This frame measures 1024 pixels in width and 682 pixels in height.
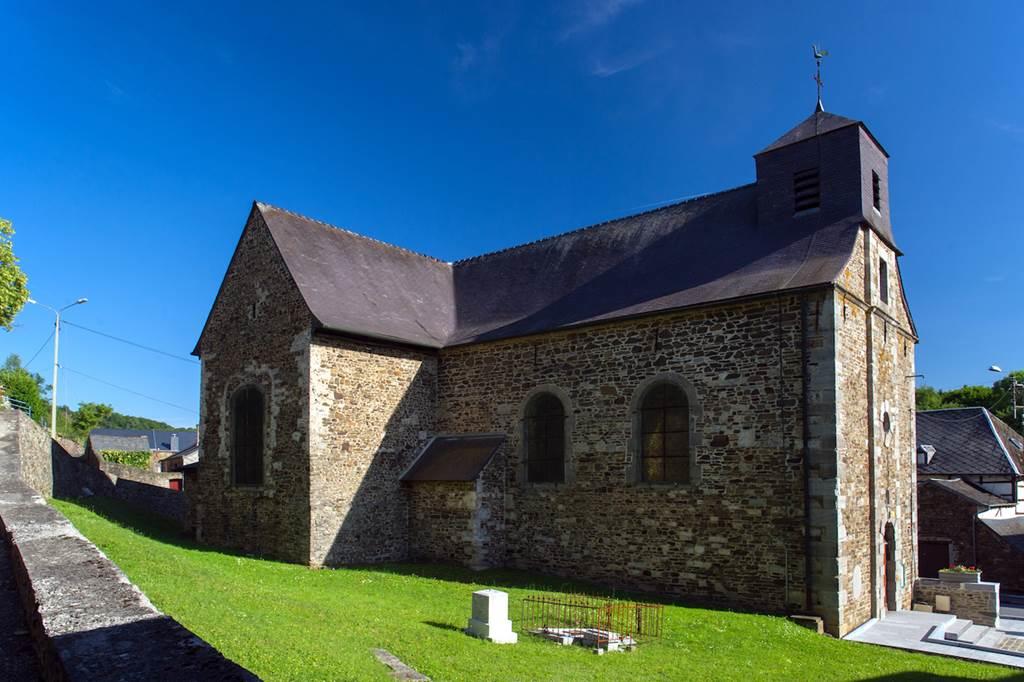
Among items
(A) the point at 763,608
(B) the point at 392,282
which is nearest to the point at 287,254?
(B) the point at 392,282

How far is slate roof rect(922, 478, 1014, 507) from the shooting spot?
74.3ft

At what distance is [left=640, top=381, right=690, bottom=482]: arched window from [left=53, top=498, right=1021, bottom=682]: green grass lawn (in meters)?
2.51

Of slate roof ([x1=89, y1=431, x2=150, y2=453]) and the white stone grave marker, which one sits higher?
slate roof ([x1=89, y1=431, x2=150, y2=453])

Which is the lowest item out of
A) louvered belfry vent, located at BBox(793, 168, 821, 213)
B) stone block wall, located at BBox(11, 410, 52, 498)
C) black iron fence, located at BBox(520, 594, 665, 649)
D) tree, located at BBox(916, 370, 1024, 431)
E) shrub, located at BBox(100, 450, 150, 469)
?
black iron fence, located at BBox(520, 594, 665, 649)

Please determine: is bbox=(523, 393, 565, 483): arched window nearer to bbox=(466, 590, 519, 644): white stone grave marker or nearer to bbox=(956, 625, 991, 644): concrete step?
Answer: bbox=(466, 590, 519, 644): white stone grave marker

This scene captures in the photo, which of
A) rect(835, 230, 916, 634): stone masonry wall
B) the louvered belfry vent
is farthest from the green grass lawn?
the louvered belfry vent

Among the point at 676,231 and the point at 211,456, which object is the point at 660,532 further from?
the point at 211,456

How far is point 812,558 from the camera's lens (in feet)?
38.8

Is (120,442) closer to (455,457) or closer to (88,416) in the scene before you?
(88,416)

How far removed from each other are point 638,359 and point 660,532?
3315 millimetres

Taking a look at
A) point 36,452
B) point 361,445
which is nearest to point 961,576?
point 361,445

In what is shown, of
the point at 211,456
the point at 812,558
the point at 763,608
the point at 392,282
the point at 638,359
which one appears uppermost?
the point at 392,282

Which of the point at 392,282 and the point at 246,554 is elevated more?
the point at 392,282

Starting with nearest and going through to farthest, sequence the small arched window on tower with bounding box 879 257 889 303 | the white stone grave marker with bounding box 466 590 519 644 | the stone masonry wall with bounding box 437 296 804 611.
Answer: the white stone grave marker with bounding box 466 590 519 644
the stone masonry wall with bounding box 437 296 804 611
the small arched window on tower with bounding box 879 257 889 303
